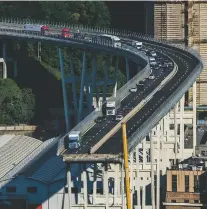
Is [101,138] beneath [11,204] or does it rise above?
above

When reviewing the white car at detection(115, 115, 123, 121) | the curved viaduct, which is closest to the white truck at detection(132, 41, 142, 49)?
the curved viaduct

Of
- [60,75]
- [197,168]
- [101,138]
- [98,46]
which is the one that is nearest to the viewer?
[101,138]

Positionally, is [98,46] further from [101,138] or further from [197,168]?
[101,138]

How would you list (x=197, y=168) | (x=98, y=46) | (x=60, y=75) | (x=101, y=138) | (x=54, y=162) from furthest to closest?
1. (x=60, y=75)
2. (x=98, y=46)
3. (x=54, y=162)
4. (x=197, y=168)
5. (x=101, y=138)

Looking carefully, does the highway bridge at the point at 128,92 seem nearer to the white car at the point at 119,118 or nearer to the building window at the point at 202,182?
the white car at the point at 119,118

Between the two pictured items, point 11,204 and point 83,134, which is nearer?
point 83,134

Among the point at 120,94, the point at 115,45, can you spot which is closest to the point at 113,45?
the point at 115,45

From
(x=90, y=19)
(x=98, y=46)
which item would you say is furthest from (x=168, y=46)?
(x=90, y=19)

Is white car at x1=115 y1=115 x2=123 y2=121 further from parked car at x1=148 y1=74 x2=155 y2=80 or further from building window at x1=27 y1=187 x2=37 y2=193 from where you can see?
parked car at x1=148 y1=74 x2=155 y2=80

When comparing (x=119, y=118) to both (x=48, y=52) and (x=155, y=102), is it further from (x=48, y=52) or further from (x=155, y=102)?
(x=48, y=52)
